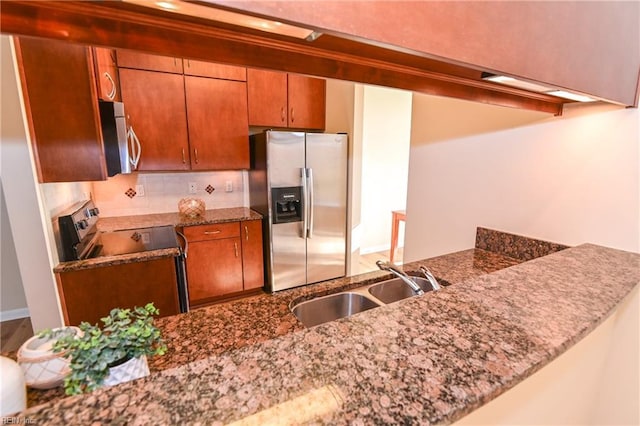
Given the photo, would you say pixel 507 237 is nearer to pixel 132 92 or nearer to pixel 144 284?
pixel 144 284

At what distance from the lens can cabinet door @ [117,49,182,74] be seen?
2.35 metres

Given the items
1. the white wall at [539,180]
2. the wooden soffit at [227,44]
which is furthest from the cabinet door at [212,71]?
the wooden soffit at [227,44]

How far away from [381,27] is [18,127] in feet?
5.87

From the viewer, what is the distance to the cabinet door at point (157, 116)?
242 centimetres

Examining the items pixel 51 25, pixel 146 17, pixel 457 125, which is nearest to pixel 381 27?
pixel 146 17

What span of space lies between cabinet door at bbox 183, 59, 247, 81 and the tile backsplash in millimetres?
956

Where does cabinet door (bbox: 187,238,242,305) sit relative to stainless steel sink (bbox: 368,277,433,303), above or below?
below

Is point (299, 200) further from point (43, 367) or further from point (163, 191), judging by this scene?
point (43, 367)

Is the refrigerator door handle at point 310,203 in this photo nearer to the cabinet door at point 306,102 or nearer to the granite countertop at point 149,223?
the granite countertop at point 149,223

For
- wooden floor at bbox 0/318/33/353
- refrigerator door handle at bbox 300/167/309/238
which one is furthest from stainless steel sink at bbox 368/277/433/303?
wooden floor at bbox 0/318/33/353

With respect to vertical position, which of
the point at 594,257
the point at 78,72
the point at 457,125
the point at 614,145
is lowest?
the point at 594,257

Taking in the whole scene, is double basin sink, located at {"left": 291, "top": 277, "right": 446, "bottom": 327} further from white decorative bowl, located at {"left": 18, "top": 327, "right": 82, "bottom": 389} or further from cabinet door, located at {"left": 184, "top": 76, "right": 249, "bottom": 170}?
cabinet door, located at {"left": 184, "top": 76, "right": 249, "bottom": 170}

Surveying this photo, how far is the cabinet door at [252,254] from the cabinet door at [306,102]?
1.16 meters

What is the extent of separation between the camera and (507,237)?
5.61 ft
